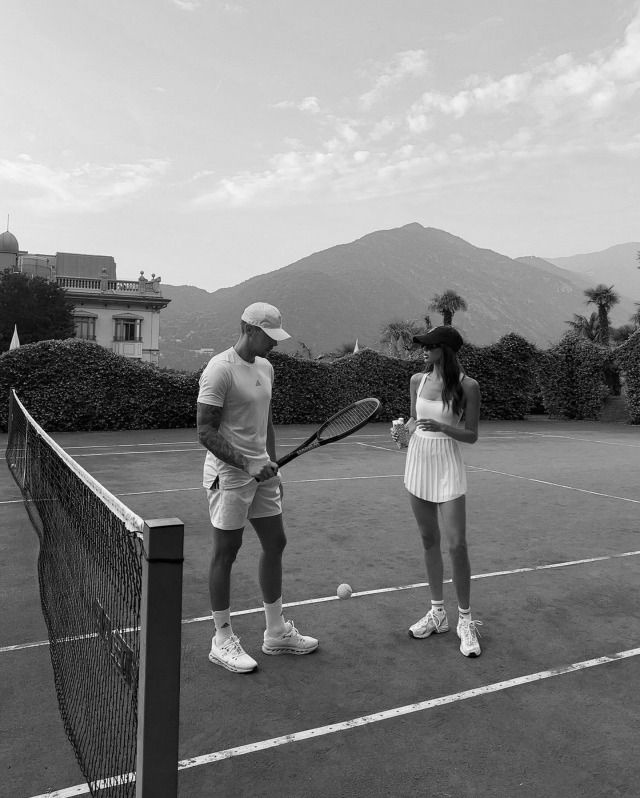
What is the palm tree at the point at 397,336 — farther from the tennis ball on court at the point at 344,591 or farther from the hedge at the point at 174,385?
the tennis ball on court at the point at 344,591

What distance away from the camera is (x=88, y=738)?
3.19m

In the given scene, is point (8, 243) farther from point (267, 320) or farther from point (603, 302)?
point (267, 320)

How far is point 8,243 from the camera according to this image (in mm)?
64188

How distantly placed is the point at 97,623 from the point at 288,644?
49.6 inches

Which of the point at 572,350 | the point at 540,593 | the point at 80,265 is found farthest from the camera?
the point at 80,265

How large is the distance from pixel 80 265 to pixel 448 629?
63.5 metres

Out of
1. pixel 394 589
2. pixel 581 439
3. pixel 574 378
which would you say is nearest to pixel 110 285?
pixel 574 378

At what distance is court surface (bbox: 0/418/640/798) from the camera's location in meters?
2.99

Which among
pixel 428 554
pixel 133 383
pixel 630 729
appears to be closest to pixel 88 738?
pixel 428 554

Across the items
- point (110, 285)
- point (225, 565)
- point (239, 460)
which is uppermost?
point (110, 285)

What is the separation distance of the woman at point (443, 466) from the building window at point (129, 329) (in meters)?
50.2

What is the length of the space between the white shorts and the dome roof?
67820 millimetres

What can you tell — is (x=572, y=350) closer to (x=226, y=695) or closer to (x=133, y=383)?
(x=133, y=383)

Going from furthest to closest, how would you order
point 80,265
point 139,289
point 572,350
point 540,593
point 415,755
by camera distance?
point 80,265 → point 139,289 → point 572,350 → point 540,593 → point 415,755
